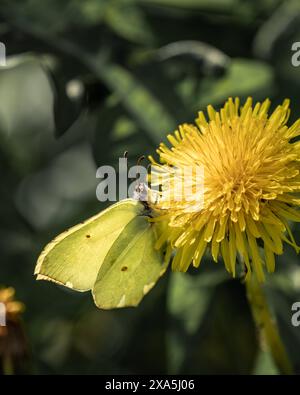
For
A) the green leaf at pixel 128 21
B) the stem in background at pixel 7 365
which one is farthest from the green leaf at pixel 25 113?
the stem in background at pixel 7 365

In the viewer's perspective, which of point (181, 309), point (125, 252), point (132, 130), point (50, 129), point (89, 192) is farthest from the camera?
point (50, 129)

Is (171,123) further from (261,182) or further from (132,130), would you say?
(261,182)

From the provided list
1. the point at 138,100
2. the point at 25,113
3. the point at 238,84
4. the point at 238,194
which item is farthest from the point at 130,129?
the point at 238,194

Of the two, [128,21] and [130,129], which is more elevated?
[128,21]

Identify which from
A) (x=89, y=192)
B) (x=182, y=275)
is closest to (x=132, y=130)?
(x=89, y=192)

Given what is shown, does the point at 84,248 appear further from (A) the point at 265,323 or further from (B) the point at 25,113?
(B) the point at 25,113

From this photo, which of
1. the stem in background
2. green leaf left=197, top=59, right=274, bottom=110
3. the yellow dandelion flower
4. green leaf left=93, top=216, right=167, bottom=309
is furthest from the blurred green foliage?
the yellow dandelion flower
